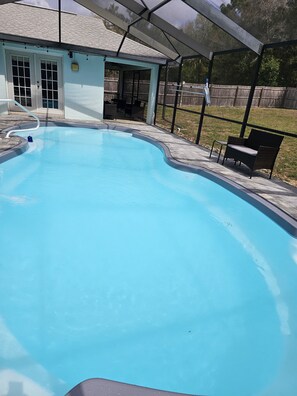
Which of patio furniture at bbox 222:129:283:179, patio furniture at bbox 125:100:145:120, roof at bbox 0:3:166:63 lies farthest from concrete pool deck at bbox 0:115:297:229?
patio furniture at bbox 125:100:145:120

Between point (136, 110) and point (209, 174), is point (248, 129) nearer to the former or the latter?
point (136, 110)

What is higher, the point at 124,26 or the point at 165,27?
the point at 124,26

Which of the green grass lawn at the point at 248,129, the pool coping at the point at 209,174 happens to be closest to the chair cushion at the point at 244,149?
the pool coping at the point at 209,174

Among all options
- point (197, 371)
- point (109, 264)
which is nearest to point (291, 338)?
point (197, 371)

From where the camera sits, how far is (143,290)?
10.6ft

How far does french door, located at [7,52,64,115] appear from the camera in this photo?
431 inches

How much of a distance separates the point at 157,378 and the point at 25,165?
19.0 feet

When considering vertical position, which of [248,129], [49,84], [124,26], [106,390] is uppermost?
[124,26]

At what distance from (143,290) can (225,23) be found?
6238 millimetres

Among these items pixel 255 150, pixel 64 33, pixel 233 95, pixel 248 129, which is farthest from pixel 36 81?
pixel 233 95

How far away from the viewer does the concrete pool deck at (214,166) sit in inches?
203

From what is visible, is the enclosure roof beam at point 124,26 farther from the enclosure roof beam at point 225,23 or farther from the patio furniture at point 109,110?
the patio furniture at point 109,110

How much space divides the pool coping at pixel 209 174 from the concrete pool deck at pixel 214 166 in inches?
1.6

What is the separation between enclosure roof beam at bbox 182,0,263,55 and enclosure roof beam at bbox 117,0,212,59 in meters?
1.93
